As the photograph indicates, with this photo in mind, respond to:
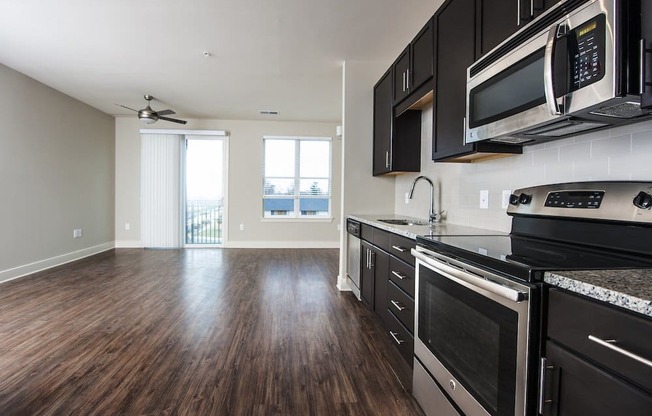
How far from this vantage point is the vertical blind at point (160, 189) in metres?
6.54

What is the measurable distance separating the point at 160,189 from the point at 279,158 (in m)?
2.49

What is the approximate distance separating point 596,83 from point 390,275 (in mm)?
1592

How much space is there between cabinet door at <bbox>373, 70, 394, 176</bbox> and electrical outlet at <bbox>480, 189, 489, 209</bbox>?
1157 mm

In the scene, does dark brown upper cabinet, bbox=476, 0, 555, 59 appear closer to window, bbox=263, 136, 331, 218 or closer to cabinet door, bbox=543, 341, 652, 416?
cabinet door, bbox=543, 341, 652, 416

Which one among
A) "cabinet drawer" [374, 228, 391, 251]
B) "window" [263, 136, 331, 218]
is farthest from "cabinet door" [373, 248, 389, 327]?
"window" [263, 136, 331, 218]

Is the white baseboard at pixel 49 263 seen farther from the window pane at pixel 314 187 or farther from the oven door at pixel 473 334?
the oven door at pixel 473 334

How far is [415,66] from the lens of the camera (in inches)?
101

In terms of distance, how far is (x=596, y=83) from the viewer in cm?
97

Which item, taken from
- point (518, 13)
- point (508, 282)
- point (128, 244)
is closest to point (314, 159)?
point (128, 244)

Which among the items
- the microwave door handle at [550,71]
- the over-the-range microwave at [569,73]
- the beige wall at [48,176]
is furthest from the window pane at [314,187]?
the microwave door handle at [550,71]

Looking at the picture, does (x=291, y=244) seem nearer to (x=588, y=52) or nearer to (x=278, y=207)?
(x=278, y=207)

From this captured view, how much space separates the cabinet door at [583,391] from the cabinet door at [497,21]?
1334 millimetres

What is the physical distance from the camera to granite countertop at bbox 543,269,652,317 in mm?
639

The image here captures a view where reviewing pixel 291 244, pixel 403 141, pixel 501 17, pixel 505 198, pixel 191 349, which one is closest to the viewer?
pixel 501 17
